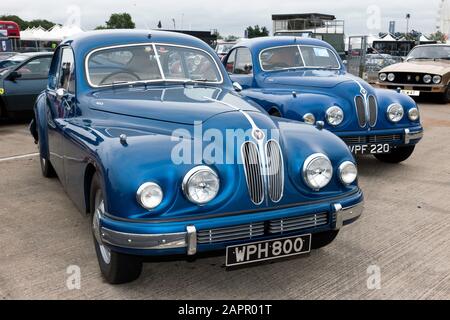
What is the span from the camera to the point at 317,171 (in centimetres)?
314

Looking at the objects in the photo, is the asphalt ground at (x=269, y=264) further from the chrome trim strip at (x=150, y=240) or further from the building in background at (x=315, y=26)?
the building in background at (x=315, y=26)

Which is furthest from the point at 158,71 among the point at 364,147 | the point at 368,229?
the point at 364,147

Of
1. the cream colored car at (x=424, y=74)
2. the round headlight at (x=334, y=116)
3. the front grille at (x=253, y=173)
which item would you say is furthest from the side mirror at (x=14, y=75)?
the cream colored car at (x=424, y=74)

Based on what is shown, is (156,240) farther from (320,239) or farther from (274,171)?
(320,239)

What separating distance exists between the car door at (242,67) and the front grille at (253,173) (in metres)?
4.43

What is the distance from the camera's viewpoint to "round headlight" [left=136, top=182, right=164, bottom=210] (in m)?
2.69

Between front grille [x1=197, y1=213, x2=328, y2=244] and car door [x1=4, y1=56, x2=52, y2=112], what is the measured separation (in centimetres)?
794

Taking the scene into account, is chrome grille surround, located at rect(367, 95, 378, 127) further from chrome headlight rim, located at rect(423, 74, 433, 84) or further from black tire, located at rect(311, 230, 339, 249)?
chrome headlight rim, located at rect(423, 74, 433, 84)

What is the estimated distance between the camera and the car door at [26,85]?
31.1ft

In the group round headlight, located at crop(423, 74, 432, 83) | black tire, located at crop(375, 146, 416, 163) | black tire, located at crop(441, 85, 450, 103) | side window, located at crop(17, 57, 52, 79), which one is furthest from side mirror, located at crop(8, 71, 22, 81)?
black tire, located at crop(441, 85, 450, 103)

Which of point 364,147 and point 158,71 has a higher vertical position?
point 158,71

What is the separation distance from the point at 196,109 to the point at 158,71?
1.03 metres

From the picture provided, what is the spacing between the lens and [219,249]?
282 cm
